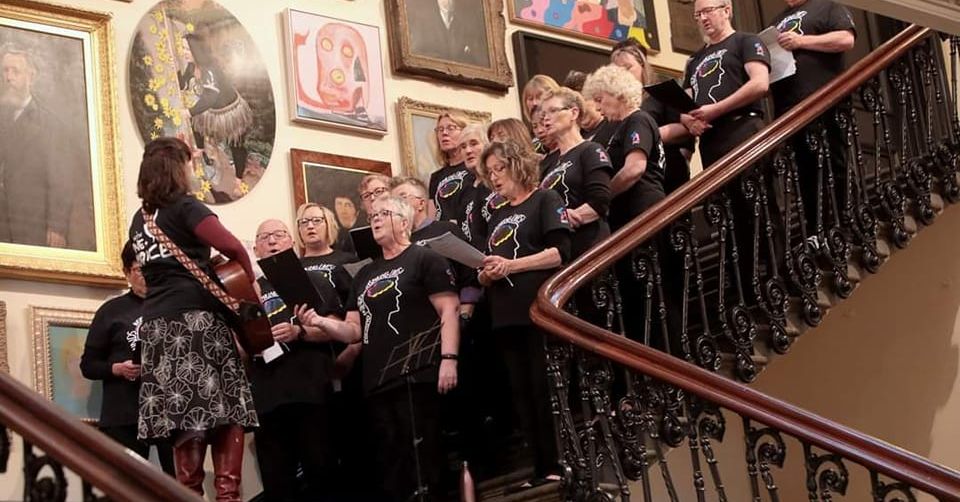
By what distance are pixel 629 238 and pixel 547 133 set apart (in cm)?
79

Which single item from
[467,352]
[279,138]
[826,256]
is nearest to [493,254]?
[467,352]

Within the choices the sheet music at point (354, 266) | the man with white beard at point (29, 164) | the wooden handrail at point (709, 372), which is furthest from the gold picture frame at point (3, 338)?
the wooden handrail at point (709, 372)

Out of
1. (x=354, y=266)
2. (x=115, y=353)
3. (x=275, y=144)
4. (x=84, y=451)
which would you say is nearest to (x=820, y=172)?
(x=354, y=266)

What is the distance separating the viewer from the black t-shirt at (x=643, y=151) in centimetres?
663

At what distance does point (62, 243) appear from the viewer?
7.51m

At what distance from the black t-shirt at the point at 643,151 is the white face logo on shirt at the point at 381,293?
3.51 ft

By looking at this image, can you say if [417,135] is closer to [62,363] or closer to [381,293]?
[62,363]

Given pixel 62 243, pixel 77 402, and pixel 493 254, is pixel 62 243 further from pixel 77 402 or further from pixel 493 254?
pixel 493 254

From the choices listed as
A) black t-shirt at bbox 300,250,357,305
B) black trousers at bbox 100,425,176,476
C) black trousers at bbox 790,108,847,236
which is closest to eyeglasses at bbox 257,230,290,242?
black t-shirt at bbox 300,250,357,305

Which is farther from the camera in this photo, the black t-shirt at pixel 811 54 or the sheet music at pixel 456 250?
the black t-shirt at pixel 811 54

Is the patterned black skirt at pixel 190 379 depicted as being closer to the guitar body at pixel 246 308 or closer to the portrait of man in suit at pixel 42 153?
the guitar body at pixel 246 308

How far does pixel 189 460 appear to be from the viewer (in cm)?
551

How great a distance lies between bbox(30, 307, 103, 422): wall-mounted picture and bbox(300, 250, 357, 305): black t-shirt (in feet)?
3.89

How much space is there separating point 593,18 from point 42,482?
7.13 meters
